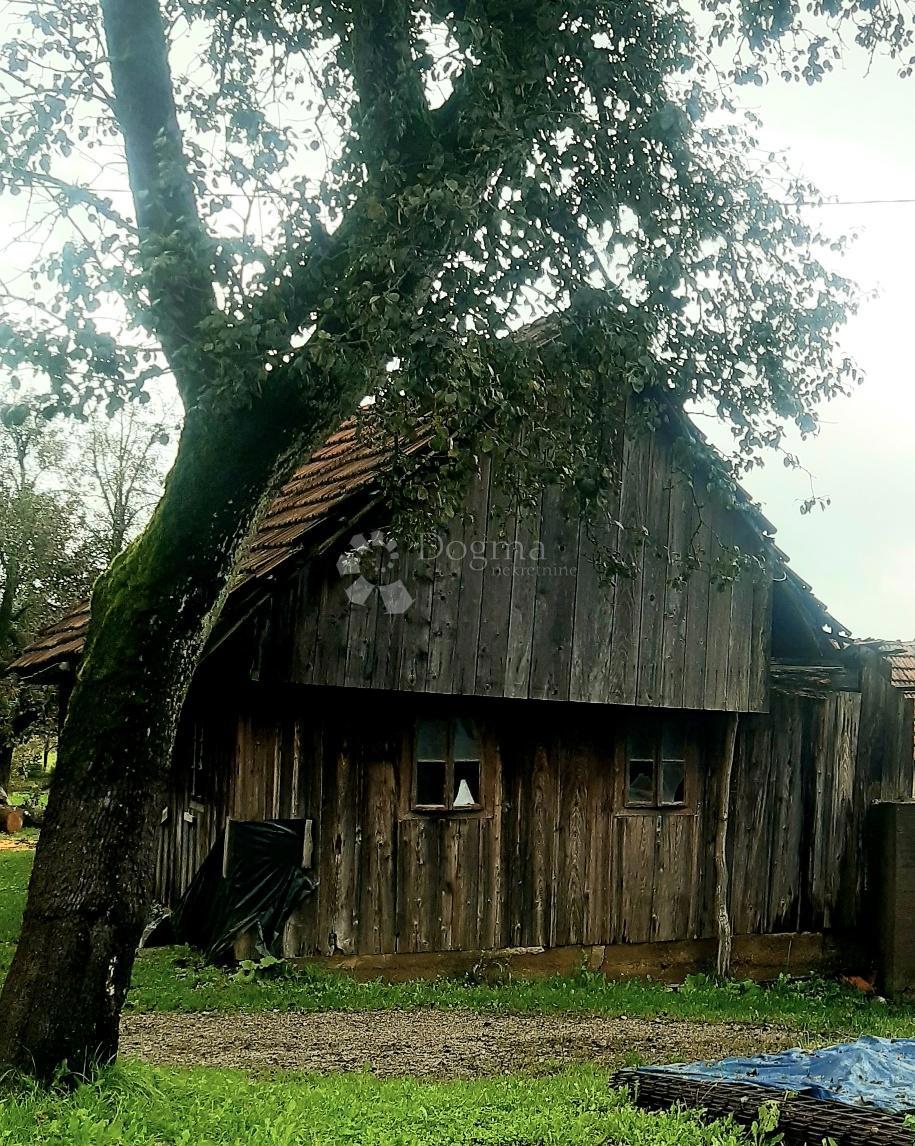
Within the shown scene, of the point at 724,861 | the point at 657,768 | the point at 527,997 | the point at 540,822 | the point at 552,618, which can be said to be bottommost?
the point at 527,997

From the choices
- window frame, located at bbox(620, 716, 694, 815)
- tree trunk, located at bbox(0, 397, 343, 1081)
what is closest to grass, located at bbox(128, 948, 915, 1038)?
window frame, located at bbox(620, 716, 694, 815)

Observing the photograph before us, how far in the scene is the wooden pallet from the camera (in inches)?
231

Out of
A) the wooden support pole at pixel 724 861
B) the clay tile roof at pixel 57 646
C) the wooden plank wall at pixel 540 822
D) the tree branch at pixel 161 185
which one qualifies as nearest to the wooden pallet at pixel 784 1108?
the wooden plank wall at pixel 540 822

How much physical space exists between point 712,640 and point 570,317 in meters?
6.34

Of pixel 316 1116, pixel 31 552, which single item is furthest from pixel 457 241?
pixel 31 552

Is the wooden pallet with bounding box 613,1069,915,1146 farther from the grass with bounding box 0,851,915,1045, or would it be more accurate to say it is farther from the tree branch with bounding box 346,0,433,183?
the tree branch with bounding box 346,0,433,183

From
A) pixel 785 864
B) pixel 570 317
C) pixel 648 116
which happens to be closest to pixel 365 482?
pixel 570 317

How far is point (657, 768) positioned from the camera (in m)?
13.2

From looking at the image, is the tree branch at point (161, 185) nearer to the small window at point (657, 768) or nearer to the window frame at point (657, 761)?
the window frame at point (657, 761)

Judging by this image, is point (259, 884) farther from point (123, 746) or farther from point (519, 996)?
point (123, 746)

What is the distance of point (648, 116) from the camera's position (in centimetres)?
715

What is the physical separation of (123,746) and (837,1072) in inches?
183

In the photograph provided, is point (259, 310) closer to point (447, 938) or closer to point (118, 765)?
point (118, 765)

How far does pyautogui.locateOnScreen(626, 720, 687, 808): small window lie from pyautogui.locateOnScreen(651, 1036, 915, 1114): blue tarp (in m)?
5.24
